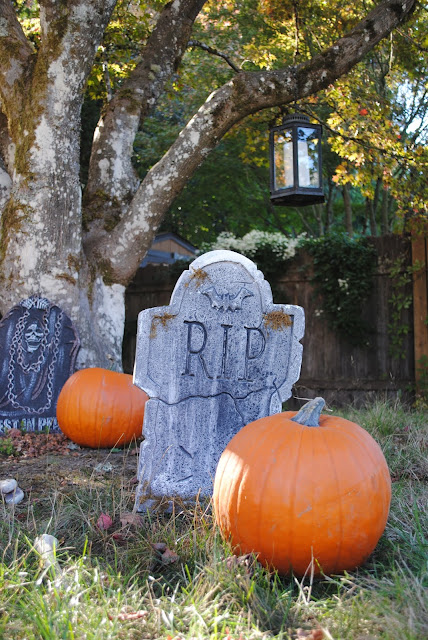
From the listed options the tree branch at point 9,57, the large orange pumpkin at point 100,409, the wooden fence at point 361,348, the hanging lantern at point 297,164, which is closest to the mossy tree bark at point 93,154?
the tree branch at point 9,57

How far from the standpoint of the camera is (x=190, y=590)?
2.48m

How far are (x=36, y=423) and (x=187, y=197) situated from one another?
864cm

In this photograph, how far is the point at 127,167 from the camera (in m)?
6.99

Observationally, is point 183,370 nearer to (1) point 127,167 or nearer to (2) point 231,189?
(1) point 127,167

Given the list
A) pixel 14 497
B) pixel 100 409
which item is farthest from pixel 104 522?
pixel 100 409

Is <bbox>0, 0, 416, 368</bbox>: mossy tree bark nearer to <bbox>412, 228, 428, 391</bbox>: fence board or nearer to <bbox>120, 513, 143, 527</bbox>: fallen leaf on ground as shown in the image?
<bbox>412, 228, 428, 391</bbox>: fence board

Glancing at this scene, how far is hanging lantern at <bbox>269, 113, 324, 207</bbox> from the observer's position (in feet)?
17.6

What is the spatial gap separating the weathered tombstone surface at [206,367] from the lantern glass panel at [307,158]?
1.70m

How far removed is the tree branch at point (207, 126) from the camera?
21.2 ft

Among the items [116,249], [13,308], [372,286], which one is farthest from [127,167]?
[372,286]

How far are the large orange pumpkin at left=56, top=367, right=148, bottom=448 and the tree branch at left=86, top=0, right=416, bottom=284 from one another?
5.52 ft

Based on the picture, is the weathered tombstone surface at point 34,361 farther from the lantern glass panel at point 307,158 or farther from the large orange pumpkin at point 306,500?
the large orange pumpkin at point 306,500

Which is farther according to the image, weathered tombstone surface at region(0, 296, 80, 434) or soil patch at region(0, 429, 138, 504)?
weathered tombstone surface at region(0, 296, 80, 434)

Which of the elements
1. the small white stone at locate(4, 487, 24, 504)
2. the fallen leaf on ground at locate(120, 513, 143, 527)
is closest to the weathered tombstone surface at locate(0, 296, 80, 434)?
the small white stone at locate(4, 487, 24, 504)
